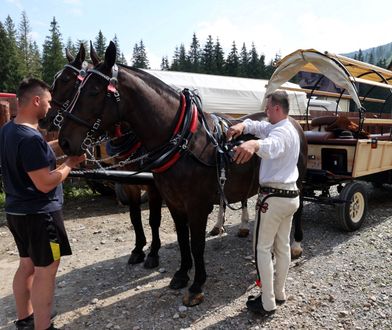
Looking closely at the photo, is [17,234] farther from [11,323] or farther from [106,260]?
[106,260]

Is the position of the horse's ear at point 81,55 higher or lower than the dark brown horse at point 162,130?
higher

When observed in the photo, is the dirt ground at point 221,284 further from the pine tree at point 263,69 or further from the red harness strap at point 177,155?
the pine tree at point 263,69

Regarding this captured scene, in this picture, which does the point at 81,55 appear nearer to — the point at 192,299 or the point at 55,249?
the point at 55,249

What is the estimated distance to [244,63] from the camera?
190ft

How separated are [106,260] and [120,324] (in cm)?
165

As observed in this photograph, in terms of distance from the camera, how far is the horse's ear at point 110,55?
114 inches

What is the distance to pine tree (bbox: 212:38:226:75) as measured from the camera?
175 feet

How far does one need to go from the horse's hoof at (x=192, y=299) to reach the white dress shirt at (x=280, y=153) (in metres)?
1.34

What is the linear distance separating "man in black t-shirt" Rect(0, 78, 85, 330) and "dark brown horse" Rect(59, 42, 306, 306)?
0.28 meters

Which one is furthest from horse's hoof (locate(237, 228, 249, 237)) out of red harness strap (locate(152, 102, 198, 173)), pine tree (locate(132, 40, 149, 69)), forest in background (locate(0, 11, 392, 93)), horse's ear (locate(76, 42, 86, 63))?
pine tree (locate(132, 40, 149, 69))

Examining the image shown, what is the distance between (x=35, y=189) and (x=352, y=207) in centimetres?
468

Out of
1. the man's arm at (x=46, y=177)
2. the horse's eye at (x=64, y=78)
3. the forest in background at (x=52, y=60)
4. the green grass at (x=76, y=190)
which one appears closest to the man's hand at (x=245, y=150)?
the man's arm at (x=46, y=177)

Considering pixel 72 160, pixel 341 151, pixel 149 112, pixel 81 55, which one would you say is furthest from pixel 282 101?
pixel 341 151

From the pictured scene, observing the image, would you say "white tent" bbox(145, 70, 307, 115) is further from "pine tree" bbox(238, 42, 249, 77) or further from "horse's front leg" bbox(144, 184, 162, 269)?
"pine tree" bbox(238, 42, 249, 77)
